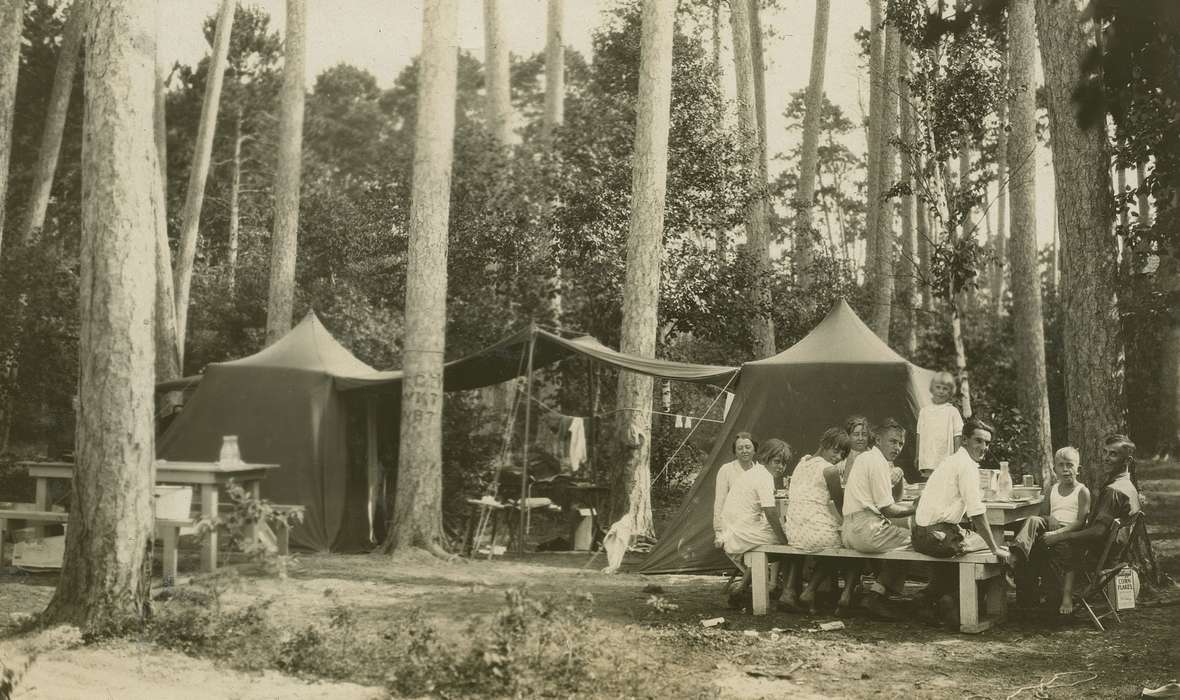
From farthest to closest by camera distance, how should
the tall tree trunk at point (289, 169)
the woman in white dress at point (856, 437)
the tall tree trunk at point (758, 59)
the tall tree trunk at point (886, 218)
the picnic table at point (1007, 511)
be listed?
the tall tree trunk at point (758, 59) → the tall tree trunk at point (886, 218) → the tall tree trunk at point (289, 169) → the picnic table at point (1007, 511) → the woman in white dress at point (856, 437)

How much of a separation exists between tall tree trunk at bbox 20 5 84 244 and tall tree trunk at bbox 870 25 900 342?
13518 mm

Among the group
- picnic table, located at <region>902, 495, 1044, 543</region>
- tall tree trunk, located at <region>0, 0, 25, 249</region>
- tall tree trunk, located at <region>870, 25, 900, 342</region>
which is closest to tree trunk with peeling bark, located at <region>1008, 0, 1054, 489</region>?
tall tree trunk, located at <region>870, 25, 900, 342</region>

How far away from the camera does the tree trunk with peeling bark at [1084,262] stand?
7.82m

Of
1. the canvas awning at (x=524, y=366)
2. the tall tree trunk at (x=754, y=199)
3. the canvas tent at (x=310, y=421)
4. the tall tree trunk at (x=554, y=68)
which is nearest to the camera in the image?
the canvas awning at (x=524, y=366)

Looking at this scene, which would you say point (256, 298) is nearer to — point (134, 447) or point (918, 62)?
point (918, 62)

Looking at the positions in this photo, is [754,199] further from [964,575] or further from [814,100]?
[964,575]

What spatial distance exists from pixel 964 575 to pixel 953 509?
39 centimetres

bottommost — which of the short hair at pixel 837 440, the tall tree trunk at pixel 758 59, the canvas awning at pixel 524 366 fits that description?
the short hair at pixel 837 440

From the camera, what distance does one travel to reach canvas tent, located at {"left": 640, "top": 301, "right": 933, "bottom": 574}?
Result: 914 cm

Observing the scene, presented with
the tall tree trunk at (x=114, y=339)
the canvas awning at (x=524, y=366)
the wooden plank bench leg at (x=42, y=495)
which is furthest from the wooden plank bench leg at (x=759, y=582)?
the wooden plank bench leg at (x=42, y=495)

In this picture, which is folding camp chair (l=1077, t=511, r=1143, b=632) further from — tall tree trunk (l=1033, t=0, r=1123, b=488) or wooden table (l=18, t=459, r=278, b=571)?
wooden table (l=18, t=459, r=278, b=571)

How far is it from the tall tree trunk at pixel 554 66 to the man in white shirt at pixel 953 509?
49.8 feet

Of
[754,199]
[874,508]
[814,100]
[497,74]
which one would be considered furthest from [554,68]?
[874,508]

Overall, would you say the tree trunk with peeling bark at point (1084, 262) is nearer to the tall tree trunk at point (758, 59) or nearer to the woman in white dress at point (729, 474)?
the woman in white dress at point (729, 474)
